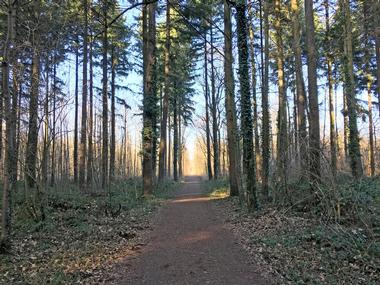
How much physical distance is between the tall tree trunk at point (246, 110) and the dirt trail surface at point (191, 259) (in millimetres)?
1906

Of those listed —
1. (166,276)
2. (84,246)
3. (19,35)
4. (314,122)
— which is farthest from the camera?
(19,35)

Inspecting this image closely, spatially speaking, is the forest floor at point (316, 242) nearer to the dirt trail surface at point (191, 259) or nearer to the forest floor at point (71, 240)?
the dirt trail surface at point (191, 259)

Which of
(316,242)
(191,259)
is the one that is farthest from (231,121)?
(191,259)

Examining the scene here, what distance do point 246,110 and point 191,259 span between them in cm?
664

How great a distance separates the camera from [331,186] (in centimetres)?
937

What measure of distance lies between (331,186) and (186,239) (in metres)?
4.22

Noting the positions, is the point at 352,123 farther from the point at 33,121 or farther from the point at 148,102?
the point at 33,121

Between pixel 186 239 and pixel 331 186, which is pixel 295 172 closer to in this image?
pixel 331 186

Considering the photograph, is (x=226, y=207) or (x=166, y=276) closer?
(x=166, y=276)

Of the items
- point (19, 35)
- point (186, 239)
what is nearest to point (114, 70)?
point (19, 35)

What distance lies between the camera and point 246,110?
1231cm

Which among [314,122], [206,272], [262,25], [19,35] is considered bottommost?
[206,272]

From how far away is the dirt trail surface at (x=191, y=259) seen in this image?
5.98 metres

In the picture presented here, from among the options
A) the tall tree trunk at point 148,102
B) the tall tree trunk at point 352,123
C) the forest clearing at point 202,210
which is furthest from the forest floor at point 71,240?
the tall tree trunk at point 352,123
